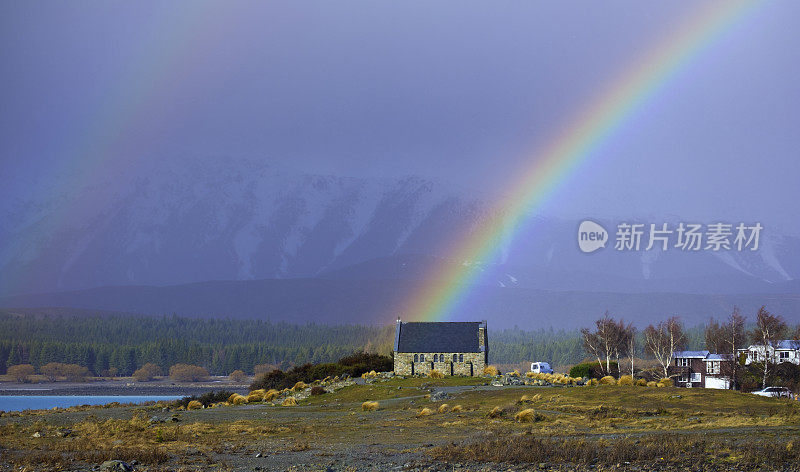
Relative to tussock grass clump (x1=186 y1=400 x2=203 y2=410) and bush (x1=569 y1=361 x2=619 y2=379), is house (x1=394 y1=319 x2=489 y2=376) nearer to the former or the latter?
bush (x1=569 y1=361 x2=619 y2=379)

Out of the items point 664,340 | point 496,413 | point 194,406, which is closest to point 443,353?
point 194,406

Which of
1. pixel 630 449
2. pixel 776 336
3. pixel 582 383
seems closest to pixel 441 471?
pixel 630 449

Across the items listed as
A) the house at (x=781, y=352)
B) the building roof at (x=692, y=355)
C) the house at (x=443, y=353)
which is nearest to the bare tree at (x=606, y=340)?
the building roof at (x=692, y=355)

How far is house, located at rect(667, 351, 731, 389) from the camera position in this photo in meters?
106

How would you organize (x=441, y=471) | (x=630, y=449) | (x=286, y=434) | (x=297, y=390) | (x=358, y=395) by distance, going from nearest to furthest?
(x=441, y=471) < (x=630, y=449) < (x=286, y=434) < (x=358, y=395) < (x=297, y=390)

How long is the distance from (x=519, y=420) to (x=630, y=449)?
14282 millimetres

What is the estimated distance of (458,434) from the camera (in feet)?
133

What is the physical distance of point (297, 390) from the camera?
249 feet

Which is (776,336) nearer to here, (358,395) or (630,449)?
(358,395)

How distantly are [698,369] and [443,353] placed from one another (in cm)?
3933

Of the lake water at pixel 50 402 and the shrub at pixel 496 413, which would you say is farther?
the lake water at pixel 50 402

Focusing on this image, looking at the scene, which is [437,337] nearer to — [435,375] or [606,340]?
[435,375]

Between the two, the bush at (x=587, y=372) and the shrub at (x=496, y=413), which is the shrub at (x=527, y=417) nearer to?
the shrub at (x=496, y=413)

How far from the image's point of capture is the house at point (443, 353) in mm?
95875
